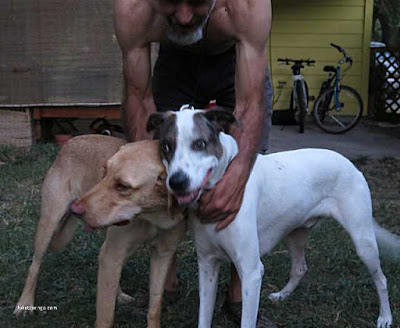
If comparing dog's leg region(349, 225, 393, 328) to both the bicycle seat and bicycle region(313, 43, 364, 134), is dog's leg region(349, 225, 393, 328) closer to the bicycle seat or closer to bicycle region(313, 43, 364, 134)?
bicycle region(313, 43, 364, 134)

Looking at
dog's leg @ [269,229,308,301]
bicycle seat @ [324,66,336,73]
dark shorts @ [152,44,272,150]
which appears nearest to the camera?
dark shorts @ [152,44,272,150]

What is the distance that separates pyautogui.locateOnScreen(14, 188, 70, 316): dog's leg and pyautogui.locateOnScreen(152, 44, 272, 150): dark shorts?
889 millimetres

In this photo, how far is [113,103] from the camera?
9.20 m

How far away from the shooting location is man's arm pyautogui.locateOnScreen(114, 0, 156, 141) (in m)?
3.74

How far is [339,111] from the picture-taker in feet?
43.5

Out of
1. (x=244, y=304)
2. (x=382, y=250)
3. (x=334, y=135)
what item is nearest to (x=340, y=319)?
(x=382, y=250)

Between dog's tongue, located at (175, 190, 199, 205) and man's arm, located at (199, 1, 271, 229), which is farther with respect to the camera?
man's arm, located at (199, 1, 271, 229)

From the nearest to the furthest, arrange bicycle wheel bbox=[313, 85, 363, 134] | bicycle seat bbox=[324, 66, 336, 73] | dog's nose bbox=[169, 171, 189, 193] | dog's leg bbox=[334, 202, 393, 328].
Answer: dog's nose bbox=[169, 171, 189, 193] → dog's leg bbox=[334, 202, 393, 328] → bicycle wheel bbox=[313, 85, 363, 134] → bicycle seat bbox=[324, 66, 336, 73]

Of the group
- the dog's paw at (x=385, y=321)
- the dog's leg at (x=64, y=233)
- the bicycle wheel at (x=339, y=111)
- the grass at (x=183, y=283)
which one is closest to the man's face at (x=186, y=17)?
the dog's leg at (x=64, y=233)

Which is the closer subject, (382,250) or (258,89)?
(258,89)

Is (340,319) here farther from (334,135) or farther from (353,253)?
(334,135)

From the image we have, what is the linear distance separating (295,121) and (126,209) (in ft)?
32.7

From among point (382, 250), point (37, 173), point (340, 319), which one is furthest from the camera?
point (37, 173)

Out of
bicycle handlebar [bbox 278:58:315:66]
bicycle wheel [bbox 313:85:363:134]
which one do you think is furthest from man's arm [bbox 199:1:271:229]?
bicycle handlebar [bbox 278:58:315:66]
